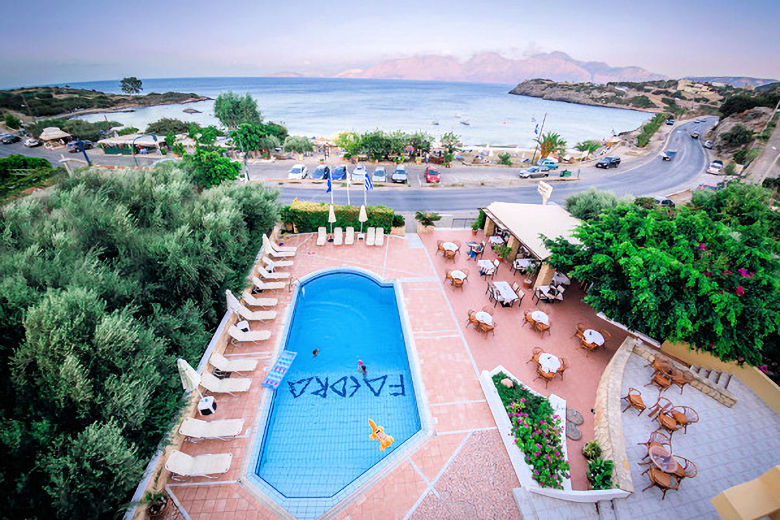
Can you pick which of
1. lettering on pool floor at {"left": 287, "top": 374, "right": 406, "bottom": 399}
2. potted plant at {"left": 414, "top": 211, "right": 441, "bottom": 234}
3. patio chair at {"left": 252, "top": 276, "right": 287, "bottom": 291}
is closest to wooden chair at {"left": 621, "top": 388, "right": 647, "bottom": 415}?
lettering on pool floor at {"left": 287, "top": 374, "right": 406, "bottom": 399}

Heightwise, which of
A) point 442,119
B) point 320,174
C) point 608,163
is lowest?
point 320,174

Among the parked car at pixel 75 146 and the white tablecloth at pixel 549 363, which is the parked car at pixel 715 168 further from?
the parked car at pixel 75 146

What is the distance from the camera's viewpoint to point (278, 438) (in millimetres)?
9227

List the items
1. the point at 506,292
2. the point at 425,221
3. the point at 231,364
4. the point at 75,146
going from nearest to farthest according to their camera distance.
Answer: the point at 231,364 < the point at 506,292 < the point at 425,221 < the point at 75,146

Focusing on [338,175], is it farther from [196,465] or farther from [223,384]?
[196,465]

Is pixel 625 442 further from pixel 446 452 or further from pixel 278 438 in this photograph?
pixel 278 438

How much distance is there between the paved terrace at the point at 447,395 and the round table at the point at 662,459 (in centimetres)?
158

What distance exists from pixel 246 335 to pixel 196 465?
4582 millimetres

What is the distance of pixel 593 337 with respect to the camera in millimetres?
11344

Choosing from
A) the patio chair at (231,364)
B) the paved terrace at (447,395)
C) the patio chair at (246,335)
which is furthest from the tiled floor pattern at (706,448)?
the patio chair at (246,335)

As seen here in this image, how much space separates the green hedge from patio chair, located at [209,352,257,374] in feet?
34.4

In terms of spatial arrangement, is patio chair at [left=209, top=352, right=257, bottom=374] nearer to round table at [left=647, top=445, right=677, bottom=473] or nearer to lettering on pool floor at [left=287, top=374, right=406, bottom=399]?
lettering on pool floor at [left=287, top=374, right=406, bottom=399]

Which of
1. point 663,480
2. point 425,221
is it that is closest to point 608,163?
point 425,221

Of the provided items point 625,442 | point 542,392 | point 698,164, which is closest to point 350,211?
point 542,392
